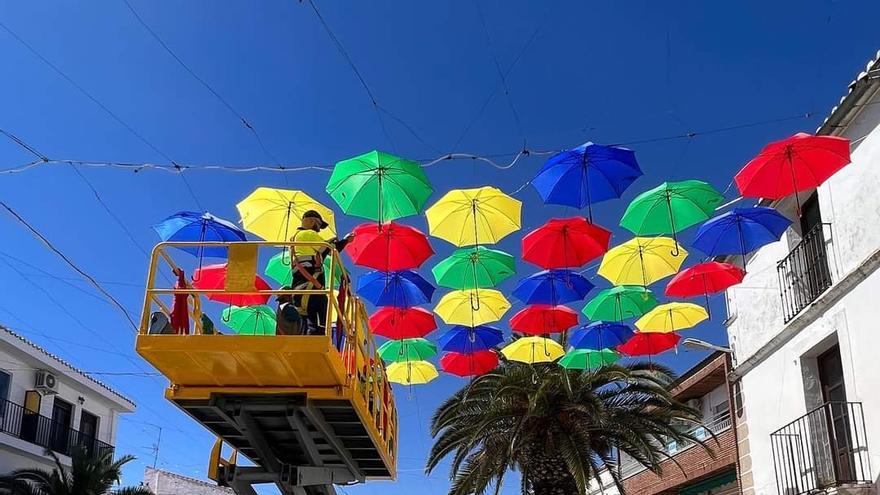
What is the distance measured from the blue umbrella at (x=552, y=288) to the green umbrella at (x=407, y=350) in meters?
3.74

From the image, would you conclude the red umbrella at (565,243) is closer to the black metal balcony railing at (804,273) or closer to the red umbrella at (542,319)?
the red umbrella at (542,319)

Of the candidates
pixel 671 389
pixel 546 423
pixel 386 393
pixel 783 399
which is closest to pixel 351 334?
pixel 386 393

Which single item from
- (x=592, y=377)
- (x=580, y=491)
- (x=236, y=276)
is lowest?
(x=580, y=491)

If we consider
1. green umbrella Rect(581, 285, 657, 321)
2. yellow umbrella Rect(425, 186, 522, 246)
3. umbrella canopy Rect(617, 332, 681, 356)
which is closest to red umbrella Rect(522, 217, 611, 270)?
yellow umbrella Rect(425, 186, 522, 246)

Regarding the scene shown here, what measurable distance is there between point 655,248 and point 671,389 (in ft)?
36.6

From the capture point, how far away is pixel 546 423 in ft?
70.5

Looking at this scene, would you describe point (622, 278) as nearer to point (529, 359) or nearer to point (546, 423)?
point (529, 359)

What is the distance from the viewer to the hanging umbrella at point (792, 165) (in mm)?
12898

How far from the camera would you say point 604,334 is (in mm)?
19734

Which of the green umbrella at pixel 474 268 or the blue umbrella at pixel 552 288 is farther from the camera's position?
the blue umbrella at pixel 552 288

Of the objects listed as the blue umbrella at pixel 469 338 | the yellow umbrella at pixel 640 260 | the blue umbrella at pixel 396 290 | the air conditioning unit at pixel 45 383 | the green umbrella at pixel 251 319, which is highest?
the air conditioning unit at pixel 45 383

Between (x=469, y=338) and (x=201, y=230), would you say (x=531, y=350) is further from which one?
(x=201, y=230)

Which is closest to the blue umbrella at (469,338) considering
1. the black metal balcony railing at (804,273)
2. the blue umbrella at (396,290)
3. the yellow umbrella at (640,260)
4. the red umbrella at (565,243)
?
the blue umbrella at (396,290)

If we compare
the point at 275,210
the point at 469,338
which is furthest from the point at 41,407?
the point at 275,210
